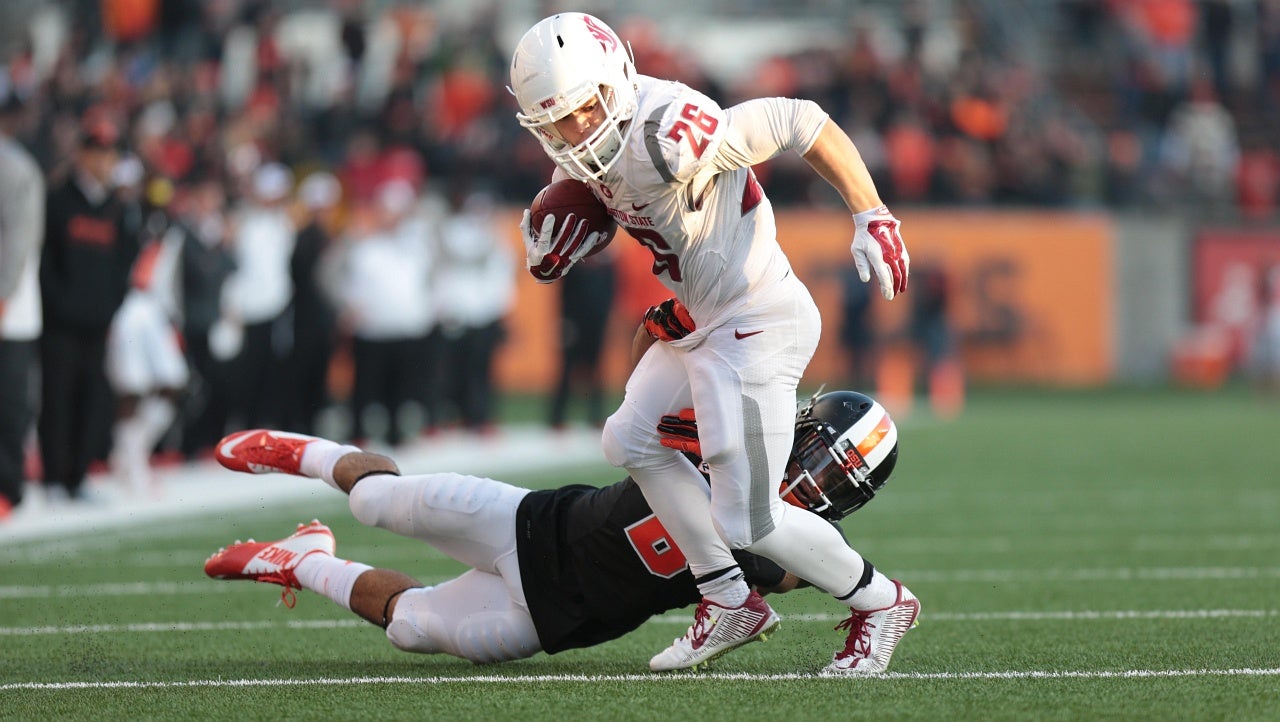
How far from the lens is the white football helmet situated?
13.6 ft

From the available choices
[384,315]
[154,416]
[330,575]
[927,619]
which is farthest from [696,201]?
[384,315]

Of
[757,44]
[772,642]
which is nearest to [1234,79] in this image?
[757,44]

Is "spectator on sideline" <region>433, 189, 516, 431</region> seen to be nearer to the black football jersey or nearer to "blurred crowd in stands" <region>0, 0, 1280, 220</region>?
"blurred crowd in stands" <region>0, 0, 1280, 220</region>

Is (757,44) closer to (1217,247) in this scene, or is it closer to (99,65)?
(1217,247)

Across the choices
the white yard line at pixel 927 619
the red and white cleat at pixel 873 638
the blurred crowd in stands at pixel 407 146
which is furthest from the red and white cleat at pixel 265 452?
the blurred crowd in stands at pixel 407 146

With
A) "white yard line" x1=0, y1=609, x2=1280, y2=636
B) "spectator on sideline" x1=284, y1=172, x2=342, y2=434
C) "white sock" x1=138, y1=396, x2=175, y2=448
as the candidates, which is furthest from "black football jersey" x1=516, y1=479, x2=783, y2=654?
"spectator on sideline" x1=284, y1=172, x2=342, y2=434

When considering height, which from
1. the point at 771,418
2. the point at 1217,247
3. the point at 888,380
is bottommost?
the point at 888,380

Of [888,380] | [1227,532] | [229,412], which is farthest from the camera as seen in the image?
[888,380]

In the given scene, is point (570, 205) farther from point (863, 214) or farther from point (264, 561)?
point (264, 561)

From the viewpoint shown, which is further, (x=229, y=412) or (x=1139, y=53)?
(x=1139, y=53)

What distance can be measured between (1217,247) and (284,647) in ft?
52.9

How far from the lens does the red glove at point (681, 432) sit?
4.30m

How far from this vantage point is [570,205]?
14.3ft

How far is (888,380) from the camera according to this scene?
18.3 meters
